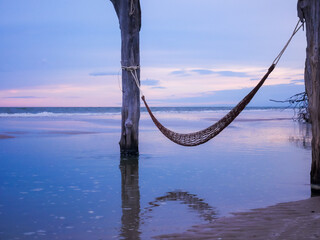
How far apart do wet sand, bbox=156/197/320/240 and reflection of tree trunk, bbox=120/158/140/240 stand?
318 millimetres

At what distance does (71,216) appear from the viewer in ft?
10.9

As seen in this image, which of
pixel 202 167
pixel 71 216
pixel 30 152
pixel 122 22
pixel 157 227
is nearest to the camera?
pixel 157 227

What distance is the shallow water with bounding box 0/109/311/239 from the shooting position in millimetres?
3084

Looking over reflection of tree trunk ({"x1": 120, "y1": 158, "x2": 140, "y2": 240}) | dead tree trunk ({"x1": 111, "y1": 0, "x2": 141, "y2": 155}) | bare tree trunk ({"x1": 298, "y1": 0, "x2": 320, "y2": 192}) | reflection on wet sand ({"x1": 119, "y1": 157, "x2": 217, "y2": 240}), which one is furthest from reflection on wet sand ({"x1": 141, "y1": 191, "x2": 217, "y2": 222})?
dead tree trunk ({"x1": 111, "y1": 0, "x2": 141, "y2": 155})

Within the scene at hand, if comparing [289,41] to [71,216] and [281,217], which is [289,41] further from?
[71,216]

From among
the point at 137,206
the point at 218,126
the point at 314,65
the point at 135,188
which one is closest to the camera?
the point at 137,206

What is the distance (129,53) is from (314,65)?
10.3 feet

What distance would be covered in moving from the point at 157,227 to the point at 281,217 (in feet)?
3.46

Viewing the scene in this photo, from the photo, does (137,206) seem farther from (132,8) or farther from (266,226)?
(132,8)

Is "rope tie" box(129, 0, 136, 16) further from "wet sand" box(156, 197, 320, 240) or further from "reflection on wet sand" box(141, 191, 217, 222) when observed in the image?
"wet sand" box(156, 197, 320, 240)

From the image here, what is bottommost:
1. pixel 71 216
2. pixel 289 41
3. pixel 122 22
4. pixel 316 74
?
pixel 71 216

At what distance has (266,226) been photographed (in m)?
2.82

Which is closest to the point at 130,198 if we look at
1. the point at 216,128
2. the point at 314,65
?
the point at 216,128

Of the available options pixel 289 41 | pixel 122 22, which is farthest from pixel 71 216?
pixel 122 22
